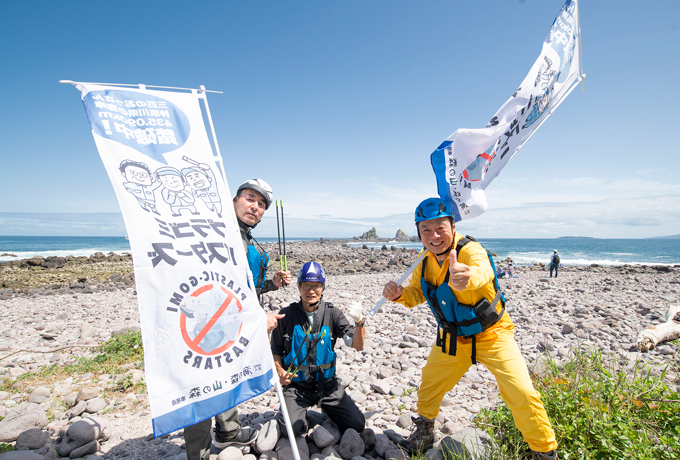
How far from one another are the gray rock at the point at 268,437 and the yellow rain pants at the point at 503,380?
5.20 ft

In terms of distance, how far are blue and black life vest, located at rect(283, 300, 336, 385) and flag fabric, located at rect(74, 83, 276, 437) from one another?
94cm

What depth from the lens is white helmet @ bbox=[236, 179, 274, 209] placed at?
3.32 m

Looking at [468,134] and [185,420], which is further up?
[468,134]

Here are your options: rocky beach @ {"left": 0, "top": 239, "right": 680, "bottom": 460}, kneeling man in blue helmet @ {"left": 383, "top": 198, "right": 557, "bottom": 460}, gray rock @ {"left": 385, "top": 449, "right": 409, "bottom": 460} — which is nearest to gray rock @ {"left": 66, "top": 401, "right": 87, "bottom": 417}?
rocky beach @ {"left": 0, "top": 239, "right": 680, "bottom": 460}

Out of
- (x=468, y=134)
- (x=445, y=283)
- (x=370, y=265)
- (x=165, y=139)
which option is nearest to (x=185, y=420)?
(x=165, y=139)

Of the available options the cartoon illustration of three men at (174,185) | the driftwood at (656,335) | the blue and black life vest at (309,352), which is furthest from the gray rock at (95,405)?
the driftwood at (656,335)

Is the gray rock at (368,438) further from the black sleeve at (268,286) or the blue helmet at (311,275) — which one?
the black sleeve at (268,286)

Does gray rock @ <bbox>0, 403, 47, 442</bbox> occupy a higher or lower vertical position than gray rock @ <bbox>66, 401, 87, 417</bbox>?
higher

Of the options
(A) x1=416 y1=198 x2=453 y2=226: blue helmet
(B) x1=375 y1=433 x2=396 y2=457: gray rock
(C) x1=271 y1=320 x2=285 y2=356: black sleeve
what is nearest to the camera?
(A) x1=416 y1=198 x2=453 y2=226: blue helmet

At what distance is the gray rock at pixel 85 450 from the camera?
3039 mm

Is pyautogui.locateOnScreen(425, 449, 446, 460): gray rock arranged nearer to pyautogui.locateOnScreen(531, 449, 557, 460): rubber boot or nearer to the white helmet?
pyautogui.locateOnScreen(531, 449, 557, 460): rubber boot

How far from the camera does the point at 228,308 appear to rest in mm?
2578

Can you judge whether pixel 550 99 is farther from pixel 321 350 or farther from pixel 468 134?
pixel 321 350

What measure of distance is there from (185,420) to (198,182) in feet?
6.26
